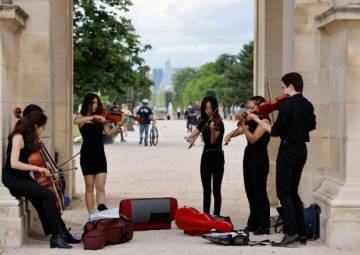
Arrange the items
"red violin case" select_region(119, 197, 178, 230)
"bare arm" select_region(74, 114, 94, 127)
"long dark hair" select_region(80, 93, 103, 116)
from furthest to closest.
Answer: "long dark hair" select_region(80, 93, 103, 116) → "bare arm" select_region(74, 114, 94, 127) → "red violin case" select_region(119, 197, 178, 230)

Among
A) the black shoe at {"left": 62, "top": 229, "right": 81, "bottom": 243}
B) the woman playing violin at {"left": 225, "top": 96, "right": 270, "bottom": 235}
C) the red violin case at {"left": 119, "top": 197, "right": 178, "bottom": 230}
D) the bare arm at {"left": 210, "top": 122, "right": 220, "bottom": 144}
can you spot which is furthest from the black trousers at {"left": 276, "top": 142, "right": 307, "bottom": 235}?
the black shoe at {"left": 62, "top": 229, "right": 81, "bottom": 243}

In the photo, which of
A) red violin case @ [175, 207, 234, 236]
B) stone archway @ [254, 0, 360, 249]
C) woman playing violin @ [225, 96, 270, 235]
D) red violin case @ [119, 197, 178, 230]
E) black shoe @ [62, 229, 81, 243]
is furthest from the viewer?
red violin case @ [119, 197, 178, 230]

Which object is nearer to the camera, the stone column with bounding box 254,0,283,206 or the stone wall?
the stone wall

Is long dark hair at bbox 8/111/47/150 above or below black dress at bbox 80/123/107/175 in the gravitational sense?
above

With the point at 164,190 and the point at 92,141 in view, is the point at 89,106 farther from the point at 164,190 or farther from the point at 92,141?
the point at 164,190

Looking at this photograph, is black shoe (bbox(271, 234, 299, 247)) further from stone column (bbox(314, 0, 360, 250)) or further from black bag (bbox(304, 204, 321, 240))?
black bag (bbox(304, 204, 321, 240))

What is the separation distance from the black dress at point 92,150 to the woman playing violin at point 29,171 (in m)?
1.71

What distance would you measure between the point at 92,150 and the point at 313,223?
2.95 m

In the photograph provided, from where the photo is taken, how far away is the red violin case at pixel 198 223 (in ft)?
33.9

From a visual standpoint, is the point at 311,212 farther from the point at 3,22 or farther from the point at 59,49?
the point at 59,49

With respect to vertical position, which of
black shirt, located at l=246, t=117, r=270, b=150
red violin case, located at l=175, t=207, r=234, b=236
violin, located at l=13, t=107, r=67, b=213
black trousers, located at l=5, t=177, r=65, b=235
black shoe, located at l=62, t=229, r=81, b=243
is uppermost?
black shirt, located at l=246, t=117, r=270, b=150

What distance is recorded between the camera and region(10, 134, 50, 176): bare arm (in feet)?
30.6

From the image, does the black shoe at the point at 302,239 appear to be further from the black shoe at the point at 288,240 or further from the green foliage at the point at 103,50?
the green foliage at the point at 103,50

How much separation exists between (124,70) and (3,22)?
852 inches
